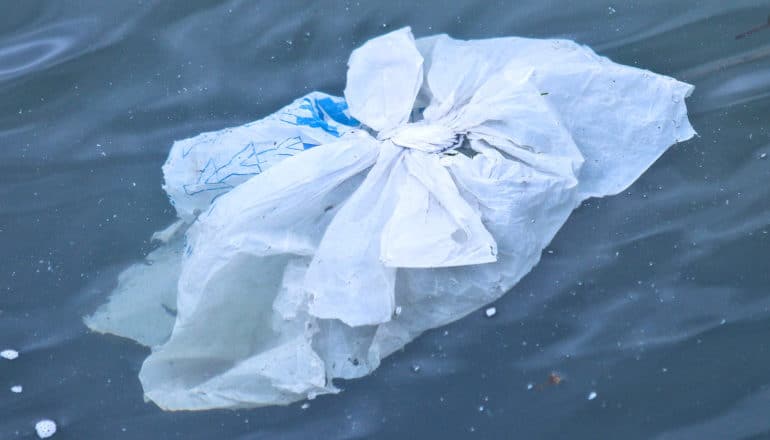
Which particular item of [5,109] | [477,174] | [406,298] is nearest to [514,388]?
[406,298]

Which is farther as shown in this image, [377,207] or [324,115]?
[324,115]

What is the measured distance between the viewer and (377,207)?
1.10 meters

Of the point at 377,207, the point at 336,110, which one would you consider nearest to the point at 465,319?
the point at 377,207

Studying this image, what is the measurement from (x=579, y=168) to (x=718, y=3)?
0.50 m

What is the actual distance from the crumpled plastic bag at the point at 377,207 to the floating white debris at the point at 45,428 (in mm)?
160

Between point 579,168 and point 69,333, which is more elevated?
point 579,168

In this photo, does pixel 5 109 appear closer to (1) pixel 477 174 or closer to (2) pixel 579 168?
(1) pixel 477 174

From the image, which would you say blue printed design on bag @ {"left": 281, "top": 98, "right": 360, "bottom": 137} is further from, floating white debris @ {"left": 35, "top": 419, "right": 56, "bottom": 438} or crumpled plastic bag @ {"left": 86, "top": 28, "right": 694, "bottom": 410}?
floating white debris @ {"left": 35, "top": 419, "right": 56, "bottom": 438}

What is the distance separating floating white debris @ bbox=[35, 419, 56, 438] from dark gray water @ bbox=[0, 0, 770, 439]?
11mm

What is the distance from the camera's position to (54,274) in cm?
130

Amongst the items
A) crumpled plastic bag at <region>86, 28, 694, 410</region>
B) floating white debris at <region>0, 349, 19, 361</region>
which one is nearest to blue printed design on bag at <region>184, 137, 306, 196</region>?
crumpled plastic bag at <region>86, 28, 694, 410</region>

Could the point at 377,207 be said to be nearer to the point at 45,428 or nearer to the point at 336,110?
the point at 336,110

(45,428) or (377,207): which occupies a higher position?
(377,207)

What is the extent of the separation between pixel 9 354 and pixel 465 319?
26.2 inches
